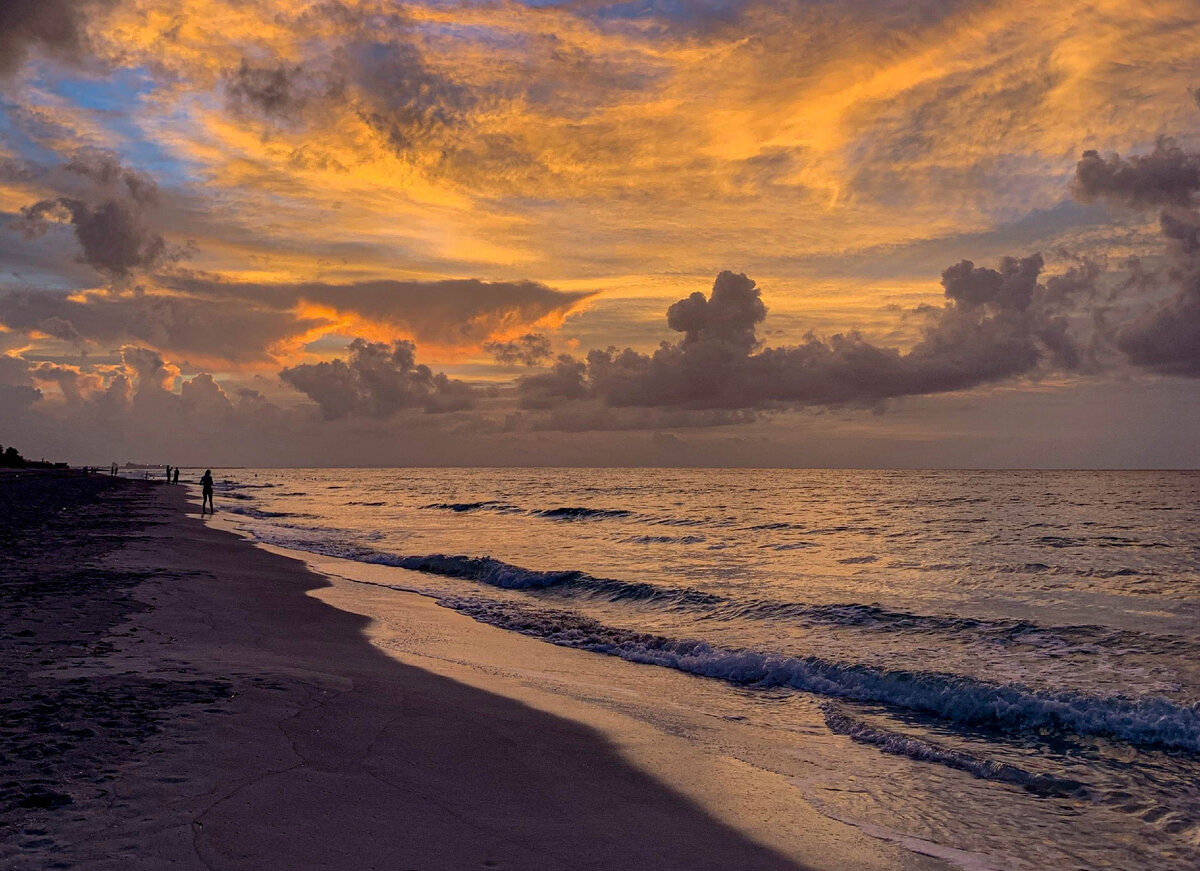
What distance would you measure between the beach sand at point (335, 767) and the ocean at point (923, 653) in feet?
4.13

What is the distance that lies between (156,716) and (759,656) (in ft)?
33.2

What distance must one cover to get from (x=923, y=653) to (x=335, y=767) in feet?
40.4

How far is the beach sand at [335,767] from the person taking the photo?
17.6 ft

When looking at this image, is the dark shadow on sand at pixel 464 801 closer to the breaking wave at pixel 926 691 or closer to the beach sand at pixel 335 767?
the beach sand at pixel 335 767

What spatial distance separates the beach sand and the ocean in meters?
1.26

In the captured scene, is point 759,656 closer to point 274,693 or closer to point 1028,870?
point 1028,870

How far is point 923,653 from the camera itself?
15141mm

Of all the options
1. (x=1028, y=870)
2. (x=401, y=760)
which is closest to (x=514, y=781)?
(x=401, y=760)

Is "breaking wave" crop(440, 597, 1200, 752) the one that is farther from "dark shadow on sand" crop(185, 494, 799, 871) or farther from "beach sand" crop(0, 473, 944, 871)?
"dark shadow on sand" crop(185, 494, 799, 871)

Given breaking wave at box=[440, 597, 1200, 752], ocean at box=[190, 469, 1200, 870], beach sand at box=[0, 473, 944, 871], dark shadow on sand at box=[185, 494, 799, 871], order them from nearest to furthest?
beach sand at box=[0, 473, 944, 871] → dark shadow on sand at box=[185, 494, 799, 871] → ocean at box=[190, 469, 1200, 870] → breaking wave at box=[440, 597, 1200, 752]

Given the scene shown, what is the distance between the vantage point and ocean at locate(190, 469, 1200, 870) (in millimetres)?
7824

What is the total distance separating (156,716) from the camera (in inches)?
302

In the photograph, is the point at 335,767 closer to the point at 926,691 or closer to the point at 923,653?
the point at 926,691

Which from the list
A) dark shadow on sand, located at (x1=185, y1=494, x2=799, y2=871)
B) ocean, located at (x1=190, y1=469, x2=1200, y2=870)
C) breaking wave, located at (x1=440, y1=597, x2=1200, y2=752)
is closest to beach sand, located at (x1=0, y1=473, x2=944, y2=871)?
dark shadow on sand, located at (x1=185, y1=494, x2=799, y2=871)
